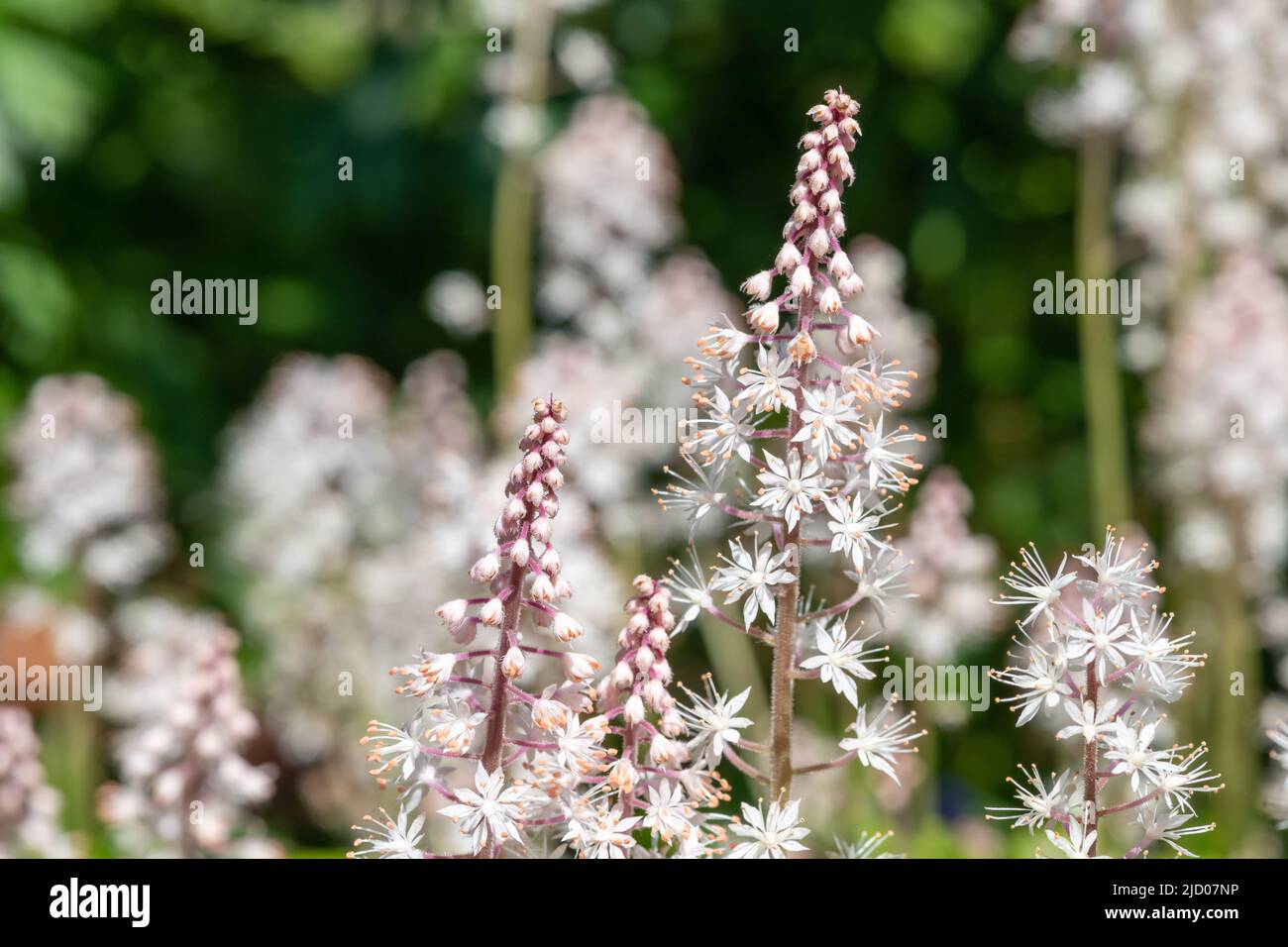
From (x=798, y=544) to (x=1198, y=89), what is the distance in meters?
3.52

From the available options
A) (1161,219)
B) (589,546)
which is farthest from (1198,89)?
(589,546)

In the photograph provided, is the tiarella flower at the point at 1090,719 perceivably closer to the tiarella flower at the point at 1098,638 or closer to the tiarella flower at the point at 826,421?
the tiarella flower at the point at 1098,638

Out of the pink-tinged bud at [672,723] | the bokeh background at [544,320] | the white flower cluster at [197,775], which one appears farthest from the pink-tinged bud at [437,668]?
the bokeh background at [544,320]

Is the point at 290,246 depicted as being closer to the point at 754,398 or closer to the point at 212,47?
the point at 212,47

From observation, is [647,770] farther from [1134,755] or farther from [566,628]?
[1134,755]

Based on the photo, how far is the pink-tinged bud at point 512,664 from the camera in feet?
3.76

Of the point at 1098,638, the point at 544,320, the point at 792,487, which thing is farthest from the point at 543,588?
the point at 544,320

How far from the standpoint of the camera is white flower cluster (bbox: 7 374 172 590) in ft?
13.0

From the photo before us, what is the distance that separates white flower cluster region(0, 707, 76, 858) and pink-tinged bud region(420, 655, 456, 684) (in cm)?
137

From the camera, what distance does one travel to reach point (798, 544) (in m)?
1.20

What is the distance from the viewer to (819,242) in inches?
49.3

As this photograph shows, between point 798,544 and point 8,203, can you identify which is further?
point 8,203

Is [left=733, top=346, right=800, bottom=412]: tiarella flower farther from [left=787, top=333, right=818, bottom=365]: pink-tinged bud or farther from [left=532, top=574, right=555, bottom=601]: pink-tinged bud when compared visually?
[left=532, top=574, right=555, bottom=601]: pink-tinged bud

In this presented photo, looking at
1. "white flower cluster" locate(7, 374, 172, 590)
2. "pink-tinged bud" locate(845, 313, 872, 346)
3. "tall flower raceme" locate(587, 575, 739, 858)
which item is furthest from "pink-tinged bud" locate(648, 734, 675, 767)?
"white flower cluster" locate(7, 374, 172, 590)
